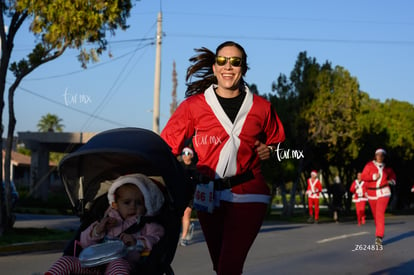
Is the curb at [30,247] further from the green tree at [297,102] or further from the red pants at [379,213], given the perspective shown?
the green tree at [297,102]

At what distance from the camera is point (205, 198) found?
207 inches

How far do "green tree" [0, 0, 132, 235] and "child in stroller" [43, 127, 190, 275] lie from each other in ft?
32.2

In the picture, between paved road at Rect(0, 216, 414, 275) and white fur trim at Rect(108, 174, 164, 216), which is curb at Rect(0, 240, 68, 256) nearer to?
paved road at Rect(0, 216, 414, 275)

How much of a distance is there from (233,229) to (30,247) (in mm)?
8822

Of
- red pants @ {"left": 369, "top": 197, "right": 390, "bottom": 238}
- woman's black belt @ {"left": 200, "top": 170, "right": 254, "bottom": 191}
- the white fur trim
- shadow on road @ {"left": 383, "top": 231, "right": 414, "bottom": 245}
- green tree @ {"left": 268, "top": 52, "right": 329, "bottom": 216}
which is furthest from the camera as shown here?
green tree @ {"left": 268, "top": 52, "right": 329, "bottom": 216}

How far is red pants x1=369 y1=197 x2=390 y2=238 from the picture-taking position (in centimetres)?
1402

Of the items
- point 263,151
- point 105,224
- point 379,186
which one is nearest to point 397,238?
point 379,186

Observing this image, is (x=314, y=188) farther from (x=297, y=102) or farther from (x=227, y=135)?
(x=227, y=135)

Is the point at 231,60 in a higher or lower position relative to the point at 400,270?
higher

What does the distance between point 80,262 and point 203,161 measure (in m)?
1.34

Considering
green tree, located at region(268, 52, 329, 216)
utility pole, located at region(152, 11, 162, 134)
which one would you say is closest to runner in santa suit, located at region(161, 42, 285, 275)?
utility pole, located at region(152, 11, 162, 134)

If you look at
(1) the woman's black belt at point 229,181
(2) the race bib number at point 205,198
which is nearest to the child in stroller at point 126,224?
(2) the race bib number at point 205,198

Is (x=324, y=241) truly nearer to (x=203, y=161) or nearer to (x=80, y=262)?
(x=203, y=161)

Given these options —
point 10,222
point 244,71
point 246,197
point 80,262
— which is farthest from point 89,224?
point 10,222
